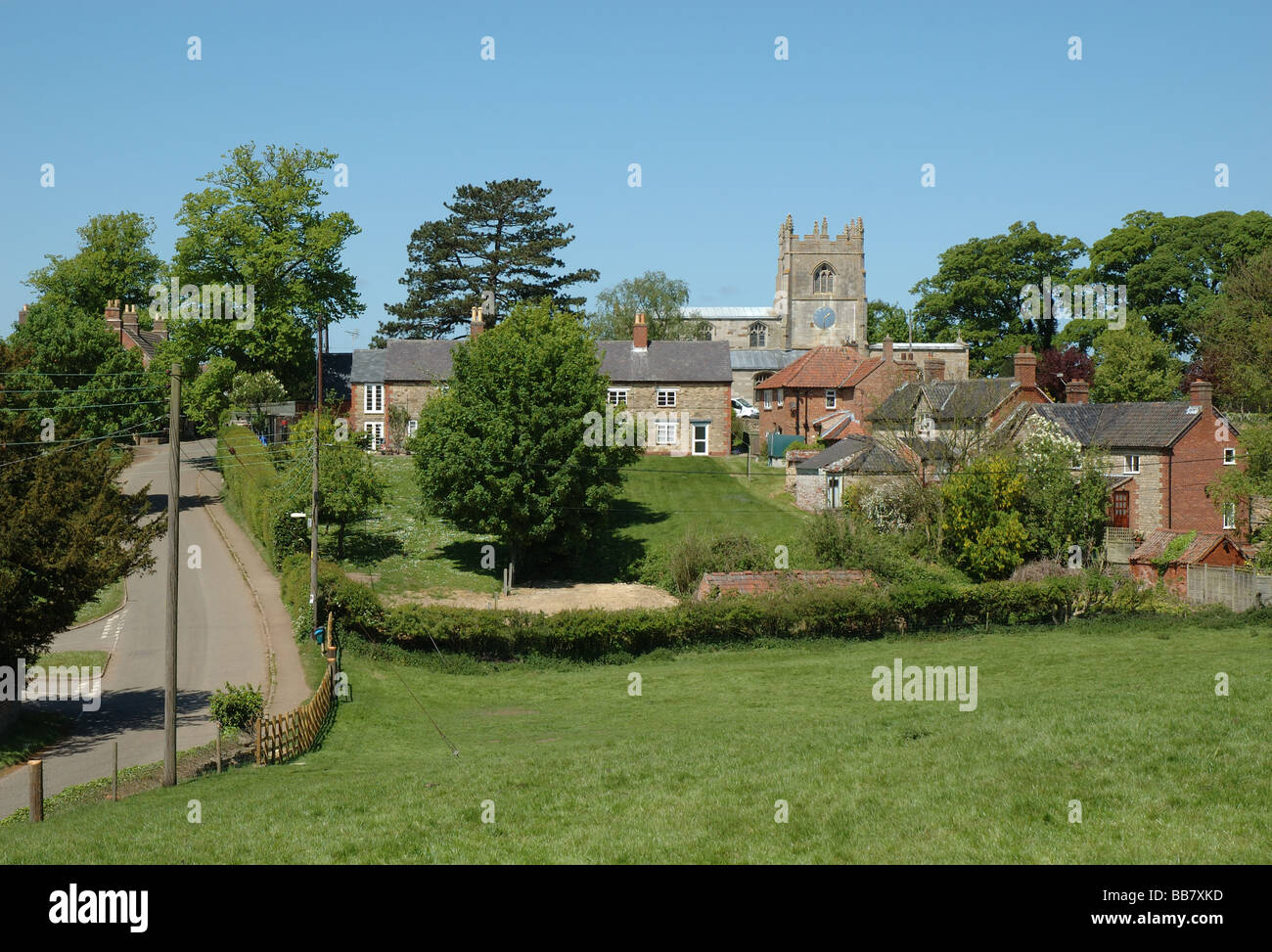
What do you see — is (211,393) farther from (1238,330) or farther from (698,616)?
(1238,330)

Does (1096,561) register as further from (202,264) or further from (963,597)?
(202,264)

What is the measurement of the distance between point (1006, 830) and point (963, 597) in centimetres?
2975

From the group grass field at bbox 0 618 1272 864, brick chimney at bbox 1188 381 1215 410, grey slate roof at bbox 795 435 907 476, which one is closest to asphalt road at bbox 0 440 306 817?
grass field at bbox 0 618 1272 864

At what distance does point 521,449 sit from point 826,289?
2618 inches


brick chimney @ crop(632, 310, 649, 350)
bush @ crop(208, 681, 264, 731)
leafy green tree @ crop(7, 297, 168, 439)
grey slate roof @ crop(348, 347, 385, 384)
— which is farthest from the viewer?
brick chimney @ crop(632, 310, 649, 350)

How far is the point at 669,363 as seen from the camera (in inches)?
2913

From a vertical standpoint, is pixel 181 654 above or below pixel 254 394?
below

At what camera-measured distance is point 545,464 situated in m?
48.0

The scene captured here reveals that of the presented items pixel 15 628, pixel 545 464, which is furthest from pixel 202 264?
pixel 15 628

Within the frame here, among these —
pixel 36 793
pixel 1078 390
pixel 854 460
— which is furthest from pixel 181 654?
pixel 1078 390

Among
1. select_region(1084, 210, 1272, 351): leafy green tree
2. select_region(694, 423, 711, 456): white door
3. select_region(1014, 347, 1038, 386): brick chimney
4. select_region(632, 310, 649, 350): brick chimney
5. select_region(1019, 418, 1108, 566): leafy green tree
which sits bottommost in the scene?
select_region(1019, 418, 1108, 566): leafy green tree

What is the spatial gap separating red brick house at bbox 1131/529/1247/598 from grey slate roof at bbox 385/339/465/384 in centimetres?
4158

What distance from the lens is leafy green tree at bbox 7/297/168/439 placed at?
53375 millimetres

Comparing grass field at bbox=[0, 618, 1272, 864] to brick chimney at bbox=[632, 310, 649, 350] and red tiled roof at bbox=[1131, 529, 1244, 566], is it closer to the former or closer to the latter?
red tiled roof at bbox=[1131, 529, 1244, 566]
